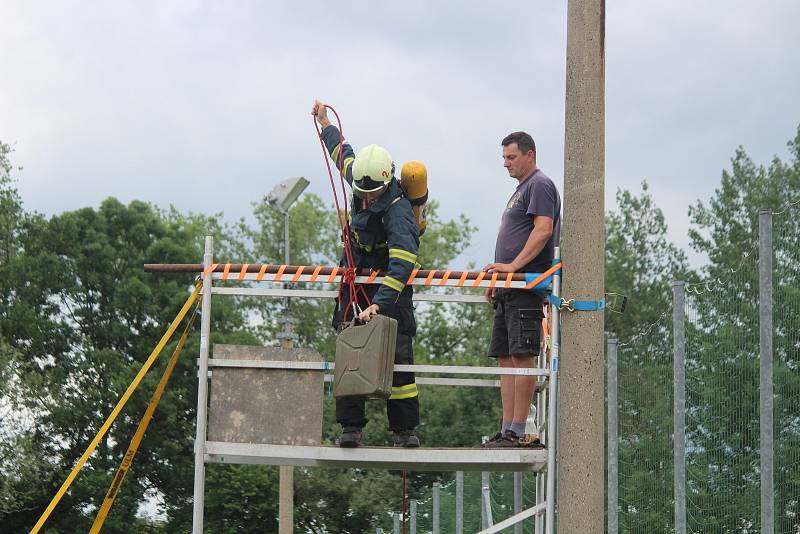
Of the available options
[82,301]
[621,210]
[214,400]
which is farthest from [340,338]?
[621,210]

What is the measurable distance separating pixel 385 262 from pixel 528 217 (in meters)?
0.94

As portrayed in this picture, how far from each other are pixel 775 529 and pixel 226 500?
116 ft

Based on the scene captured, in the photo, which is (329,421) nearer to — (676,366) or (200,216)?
(200,216)

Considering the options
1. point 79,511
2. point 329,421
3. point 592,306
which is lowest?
point 79,511

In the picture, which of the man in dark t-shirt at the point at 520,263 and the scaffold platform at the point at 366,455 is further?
the man in dark t-shirt at the point at 520,263

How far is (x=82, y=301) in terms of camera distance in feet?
147

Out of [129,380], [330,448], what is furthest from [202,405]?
[129,380]

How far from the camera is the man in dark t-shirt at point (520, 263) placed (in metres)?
7.99

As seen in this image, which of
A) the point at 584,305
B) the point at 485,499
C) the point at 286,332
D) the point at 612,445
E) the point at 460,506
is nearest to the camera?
A: the point at 584,305

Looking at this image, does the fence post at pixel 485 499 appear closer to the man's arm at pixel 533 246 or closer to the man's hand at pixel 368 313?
the man's arm at pixel 533 246

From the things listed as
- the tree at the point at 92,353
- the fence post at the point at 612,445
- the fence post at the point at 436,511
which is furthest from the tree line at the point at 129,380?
the fence post at the point at 612,445

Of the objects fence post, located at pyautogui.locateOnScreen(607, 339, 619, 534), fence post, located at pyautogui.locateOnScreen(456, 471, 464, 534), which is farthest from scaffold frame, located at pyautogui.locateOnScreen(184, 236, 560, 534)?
fence post, located at pyautogui.locateOnScreen(456, 471, 464, 534)

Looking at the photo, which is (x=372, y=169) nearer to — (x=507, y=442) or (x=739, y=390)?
(x=507, y=442)

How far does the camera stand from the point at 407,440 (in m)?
7.89
